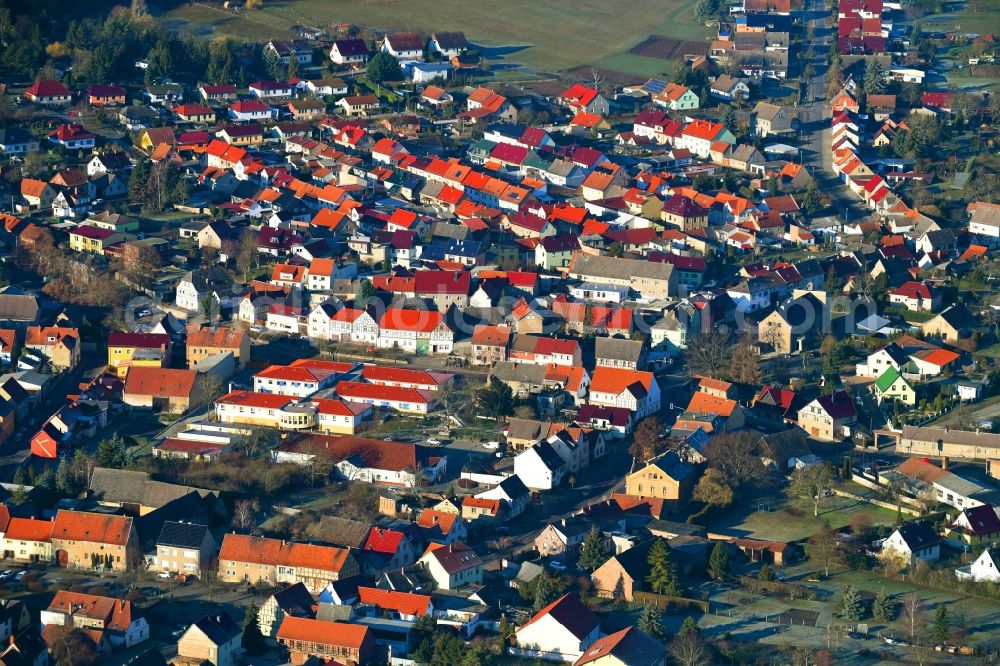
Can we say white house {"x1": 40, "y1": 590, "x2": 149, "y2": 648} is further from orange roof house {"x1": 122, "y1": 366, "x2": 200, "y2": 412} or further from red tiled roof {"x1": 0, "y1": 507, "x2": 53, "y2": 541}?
orange roof house {"x1": 122, "y1": 366, "x2": 200, "y2": 412}

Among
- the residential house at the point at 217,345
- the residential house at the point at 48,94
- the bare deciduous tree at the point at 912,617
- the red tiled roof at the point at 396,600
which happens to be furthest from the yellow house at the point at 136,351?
the residential house at the point at 48,94

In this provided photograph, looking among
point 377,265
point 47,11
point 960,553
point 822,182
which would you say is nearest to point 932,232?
point 822,182

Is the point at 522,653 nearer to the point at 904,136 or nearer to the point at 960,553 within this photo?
the point at 960,553

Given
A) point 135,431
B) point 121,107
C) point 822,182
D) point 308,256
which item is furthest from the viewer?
point 121,107

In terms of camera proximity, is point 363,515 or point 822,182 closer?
point 363,515

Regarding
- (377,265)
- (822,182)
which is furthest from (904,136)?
(377,265)

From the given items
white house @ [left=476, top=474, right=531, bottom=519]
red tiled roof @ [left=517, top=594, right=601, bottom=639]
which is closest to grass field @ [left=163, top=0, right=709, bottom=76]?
white house @ [left=476, top=474, right=531, bottom=519]

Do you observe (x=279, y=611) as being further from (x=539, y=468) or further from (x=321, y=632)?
(x=539, y=468)

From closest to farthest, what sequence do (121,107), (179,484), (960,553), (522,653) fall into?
(522,653) → (960,553) → (179,484) → (121,107)
